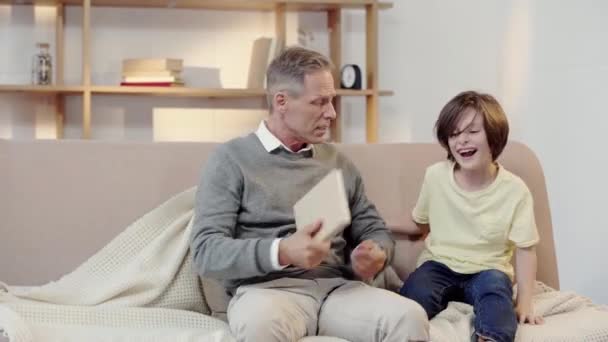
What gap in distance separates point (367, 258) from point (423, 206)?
0.37 metres

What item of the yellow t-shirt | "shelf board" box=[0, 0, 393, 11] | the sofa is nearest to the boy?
the yellow t-shirt

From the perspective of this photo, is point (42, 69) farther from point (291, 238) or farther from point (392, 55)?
point (291, 238)

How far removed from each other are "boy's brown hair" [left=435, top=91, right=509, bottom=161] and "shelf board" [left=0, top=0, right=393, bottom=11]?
229cm

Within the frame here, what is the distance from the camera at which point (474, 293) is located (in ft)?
7.22

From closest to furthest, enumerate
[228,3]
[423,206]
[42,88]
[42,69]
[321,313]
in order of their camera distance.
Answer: [321,313]
[423,206]
[42,88]
[42,69]
[228,3]

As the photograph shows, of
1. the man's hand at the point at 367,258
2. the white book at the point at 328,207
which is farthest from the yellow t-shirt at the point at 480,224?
the white book at the point at 328,207

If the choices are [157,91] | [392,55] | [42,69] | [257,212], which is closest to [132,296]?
[257,212]

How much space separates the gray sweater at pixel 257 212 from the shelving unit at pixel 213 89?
2220mm

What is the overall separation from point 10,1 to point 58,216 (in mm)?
2387

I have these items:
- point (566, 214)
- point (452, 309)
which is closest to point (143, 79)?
point (566, 214)

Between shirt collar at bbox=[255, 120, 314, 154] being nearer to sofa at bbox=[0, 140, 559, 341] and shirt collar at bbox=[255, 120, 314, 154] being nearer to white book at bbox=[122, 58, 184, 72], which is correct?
sofa at bbox=[0, 140, 559, 341]

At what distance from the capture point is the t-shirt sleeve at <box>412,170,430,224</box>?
241 centimetres

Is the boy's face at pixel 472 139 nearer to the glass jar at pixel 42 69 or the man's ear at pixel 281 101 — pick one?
the man's ear at pixel 281 101

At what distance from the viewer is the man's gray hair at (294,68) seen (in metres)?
2.23
